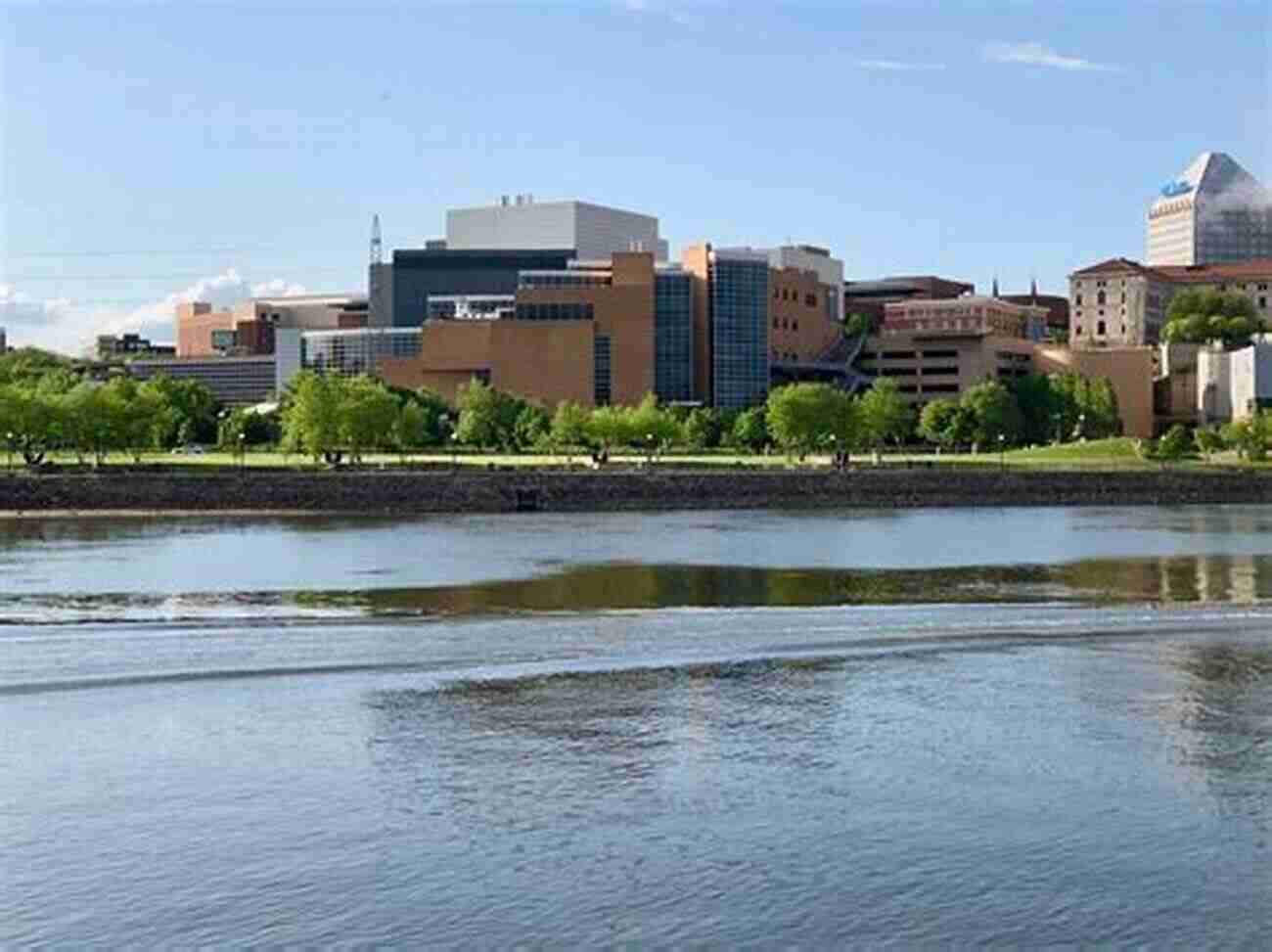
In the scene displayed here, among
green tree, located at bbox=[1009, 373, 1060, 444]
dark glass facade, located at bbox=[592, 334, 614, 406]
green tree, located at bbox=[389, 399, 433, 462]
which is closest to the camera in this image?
green tree, located at bbox=[389, 399, 433, 462]

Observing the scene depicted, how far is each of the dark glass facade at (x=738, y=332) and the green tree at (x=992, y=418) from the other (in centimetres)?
2026

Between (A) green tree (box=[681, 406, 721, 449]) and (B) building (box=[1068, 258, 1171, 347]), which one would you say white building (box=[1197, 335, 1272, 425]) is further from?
(A) green tree (box=[681, 406, 721, 449])

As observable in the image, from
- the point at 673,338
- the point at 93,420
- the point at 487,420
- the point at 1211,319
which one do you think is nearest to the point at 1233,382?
the point at 1211,319

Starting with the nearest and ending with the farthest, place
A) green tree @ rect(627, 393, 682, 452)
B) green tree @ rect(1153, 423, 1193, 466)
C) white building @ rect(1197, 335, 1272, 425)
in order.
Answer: green tree @ rect(1153, 423, 1193, 466)
green tree @ rect(627, 393, 682, 452)
white building @ rect(1197, 335, 1272, 425)

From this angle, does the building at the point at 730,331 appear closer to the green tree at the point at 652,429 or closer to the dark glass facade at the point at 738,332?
the dark glass facade at the point at 738,332

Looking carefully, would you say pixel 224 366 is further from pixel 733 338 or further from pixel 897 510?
pixel 897 510

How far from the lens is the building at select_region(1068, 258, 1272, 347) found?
159 meters

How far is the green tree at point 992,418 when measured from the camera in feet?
381

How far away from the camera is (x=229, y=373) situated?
18950 centimetres

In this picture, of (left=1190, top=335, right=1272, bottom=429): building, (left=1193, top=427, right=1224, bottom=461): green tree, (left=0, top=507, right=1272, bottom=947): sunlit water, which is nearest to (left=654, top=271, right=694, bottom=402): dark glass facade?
(left=1190, top=335, right=1272, bottom=429): building

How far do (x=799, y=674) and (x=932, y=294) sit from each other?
17116 cm

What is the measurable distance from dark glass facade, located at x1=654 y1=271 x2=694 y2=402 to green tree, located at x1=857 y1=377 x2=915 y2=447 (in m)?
18.7

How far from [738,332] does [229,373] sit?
7418 cm

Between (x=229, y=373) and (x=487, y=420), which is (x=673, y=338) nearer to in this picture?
(x=487, y=420)
